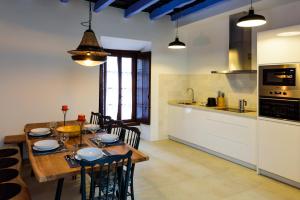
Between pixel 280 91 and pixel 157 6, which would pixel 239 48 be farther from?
pixel 157 6

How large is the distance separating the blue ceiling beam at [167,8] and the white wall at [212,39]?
720 millimetres

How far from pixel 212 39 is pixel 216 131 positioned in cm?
208

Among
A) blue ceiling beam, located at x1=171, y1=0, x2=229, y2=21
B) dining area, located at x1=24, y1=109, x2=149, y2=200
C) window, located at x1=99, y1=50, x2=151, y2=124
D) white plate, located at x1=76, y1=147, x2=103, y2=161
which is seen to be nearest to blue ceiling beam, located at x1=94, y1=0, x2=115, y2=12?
window, located at x1=99, y1=50, x2=151, y2=124

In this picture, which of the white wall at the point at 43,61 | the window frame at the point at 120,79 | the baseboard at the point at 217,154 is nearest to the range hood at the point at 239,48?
the baseboard at the point at 217,154

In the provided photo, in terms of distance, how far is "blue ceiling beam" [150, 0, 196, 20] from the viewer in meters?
3.85

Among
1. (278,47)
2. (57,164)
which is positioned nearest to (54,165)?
(57,164)

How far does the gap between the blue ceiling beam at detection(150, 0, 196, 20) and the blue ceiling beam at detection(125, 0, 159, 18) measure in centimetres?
44

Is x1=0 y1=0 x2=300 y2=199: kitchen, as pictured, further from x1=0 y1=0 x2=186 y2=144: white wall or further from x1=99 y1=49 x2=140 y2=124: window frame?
x1=99 y1=49 x2=140 y2=124: window frame

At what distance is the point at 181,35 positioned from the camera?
17.5ft

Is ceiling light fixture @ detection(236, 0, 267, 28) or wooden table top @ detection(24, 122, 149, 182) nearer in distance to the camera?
wooden table top @ detection(24, 122, 149, 182)

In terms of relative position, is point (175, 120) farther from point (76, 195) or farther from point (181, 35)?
point (76, 195)

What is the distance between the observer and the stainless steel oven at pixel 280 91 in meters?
2.84

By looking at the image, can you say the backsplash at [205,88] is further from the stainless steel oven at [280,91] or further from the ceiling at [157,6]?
the ceiling at [157,6]

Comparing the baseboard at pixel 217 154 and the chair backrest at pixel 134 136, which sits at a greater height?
the chair backrest at pixel 134 136
